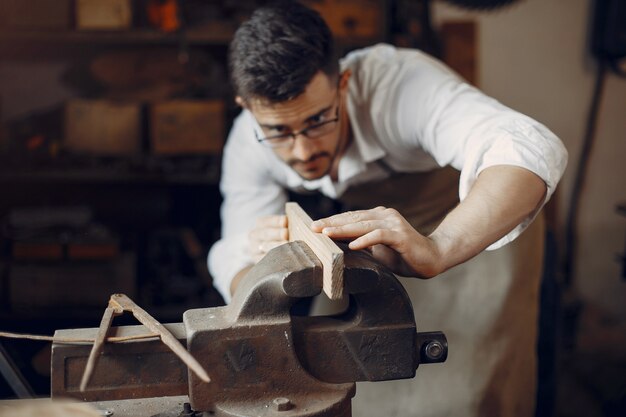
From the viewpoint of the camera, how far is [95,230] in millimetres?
3955

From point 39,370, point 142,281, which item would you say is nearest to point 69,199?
point 142,281

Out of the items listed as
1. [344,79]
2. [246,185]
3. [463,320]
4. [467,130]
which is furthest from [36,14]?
[467,130]

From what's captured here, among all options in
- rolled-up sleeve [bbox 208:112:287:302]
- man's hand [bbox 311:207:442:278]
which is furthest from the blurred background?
man's hand [bbox 311:207:442:278]

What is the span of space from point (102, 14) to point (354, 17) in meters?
1.20

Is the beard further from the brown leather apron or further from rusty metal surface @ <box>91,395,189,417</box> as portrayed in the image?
rusty metal surface @ <box>91,395,189,417</box>

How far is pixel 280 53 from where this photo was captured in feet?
6.39

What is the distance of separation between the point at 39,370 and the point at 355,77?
1.40 m

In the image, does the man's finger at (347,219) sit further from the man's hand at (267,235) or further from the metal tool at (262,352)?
the man's hand at (267,235)

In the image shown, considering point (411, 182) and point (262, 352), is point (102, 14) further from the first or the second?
point (262, 352)

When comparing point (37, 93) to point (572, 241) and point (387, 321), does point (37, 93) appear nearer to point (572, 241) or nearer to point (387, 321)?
point (572, 241)

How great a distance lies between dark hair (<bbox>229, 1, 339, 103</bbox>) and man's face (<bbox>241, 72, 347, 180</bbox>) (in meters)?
0.03

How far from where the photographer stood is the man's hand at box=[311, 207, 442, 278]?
1.37 meters

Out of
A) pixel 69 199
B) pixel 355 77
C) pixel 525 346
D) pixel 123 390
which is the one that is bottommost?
pixel 69 199

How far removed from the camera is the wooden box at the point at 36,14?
12.4 feet
